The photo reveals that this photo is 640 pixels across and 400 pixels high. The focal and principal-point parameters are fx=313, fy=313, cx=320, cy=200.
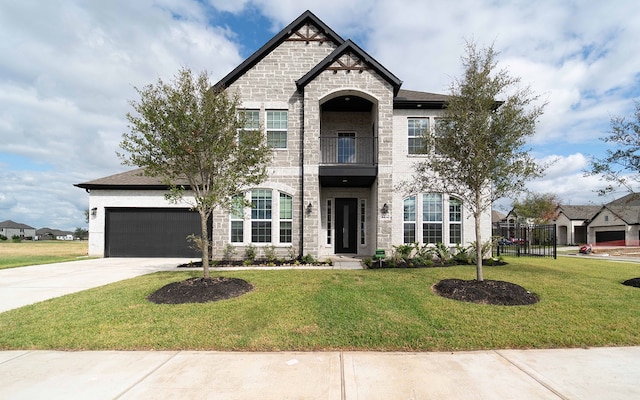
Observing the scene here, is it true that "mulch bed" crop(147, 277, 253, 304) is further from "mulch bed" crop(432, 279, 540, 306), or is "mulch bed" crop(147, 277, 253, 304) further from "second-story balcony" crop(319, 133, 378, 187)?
"second-story balcony" crop(319, 133, 378, 187)

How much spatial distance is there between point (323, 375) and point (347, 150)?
11.4 m

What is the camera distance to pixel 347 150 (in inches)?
562

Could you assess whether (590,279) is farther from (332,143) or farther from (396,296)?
(332,143)

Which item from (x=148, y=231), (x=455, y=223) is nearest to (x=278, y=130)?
(x=455, y=223)

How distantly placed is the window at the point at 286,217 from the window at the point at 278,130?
2.12m

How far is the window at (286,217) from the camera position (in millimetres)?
12781

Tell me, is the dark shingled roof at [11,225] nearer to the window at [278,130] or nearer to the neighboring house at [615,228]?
the window at [278,130]

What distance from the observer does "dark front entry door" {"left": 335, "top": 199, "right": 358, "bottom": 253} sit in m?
14.6

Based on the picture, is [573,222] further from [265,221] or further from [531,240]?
[265,221]

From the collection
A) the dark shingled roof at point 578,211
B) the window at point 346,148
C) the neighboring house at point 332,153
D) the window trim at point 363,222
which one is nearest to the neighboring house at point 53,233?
the neighboring house at point 332,153

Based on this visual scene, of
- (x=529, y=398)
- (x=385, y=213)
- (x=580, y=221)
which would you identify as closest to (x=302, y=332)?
(x=529, y=398)

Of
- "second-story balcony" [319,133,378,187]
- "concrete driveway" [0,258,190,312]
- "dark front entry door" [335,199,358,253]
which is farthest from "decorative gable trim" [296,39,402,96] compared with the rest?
"concrete driveway" [0,258,190,312]

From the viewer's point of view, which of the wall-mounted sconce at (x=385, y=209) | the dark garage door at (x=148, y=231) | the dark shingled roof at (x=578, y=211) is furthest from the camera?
the dark shingled roof at (x=578, y=211)

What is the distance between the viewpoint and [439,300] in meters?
6.62
